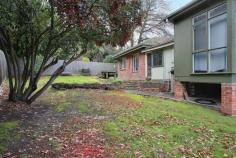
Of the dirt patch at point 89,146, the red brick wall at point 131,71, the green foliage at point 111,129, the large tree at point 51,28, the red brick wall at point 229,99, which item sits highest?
the large tree at point 51,28

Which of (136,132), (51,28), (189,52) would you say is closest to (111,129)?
(136,132)

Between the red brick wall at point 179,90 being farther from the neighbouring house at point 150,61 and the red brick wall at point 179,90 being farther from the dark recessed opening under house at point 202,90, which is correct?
the neighbouring house at point 150,61

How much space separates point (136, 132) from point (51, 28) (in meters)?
4.36

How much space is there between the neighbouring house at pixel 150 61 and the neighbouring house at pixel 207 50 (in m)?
3.46

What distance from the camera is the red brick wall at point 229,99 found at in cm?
829

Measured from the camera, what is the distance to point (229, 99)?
8375 mm

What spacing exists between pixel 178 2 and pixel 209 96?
92.9 ft

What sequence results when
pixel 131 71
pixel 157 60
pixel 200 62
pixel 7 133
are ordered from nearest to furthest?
1. pixel 7 133
2. pixel 200 62
3. pixel 157 60
4. pixel 131 71

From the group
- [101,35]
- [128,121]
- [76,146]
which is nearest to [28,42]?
[101,35]

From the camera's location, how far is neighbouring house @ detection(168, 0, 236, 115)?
27.6 feet

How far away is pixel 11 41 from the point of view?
8547 mm

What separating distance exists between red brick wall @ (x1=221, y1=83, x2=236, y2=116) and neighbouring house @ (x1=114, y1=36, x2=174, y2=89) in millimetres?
6674

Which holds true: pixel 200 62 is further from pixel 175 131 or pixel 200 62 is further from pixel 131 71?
pixel 131 71

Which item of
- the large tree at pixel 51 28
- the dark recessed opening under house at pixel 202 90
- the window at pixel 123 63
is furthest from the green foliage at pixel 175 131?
the window at pixel 123 63
